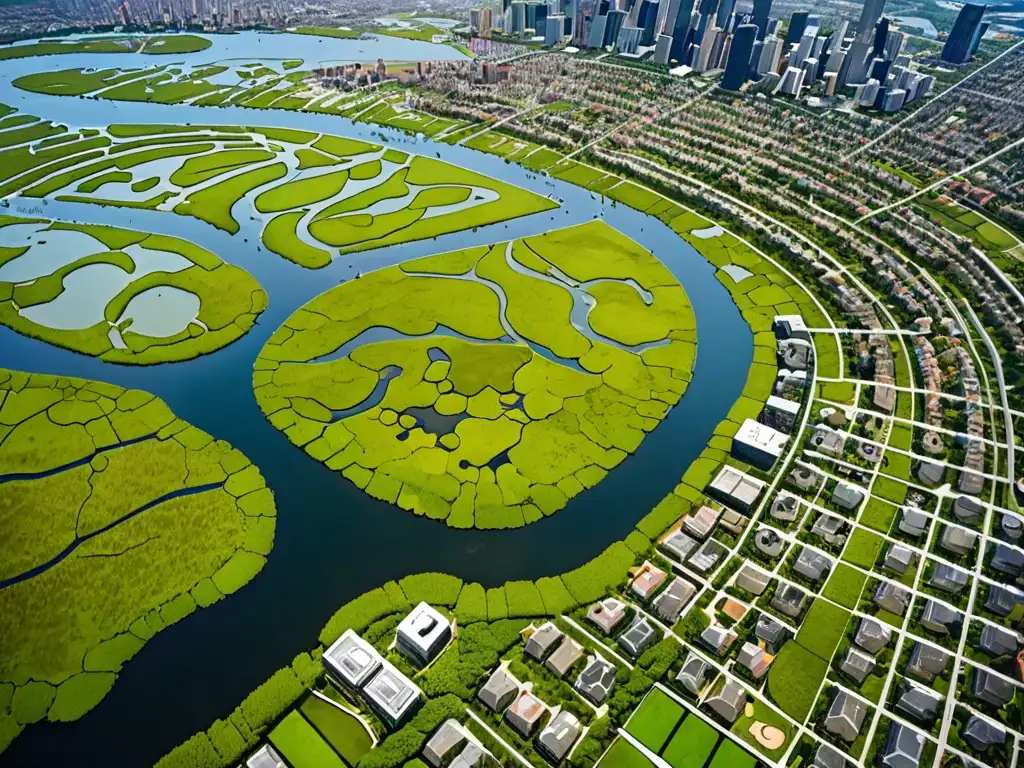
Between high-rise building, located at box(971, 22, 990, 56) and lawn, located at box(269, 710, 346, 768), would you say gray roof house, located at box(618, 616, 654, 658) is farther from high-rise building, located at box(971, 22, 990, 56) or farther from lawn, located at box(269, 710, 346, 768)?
high-rise building, located at box(971, 22, 990, 56)

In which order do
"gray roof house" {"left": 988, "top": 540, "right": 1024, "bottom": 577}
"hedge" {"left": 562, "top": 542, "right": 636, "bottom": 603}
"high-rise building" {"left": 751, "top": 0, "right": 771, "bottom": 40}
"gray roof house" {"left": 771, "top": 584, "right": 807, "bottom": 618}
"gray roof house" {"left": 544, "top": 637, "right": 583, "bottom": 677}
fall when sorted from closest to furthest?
"gray roof house" {"left": 544, "top": 637, "right": 583, "bottom": 677}, "gray roof house" {"left": 771, "top": 584, "right": 807, "bottom": 618}, "gray roof house" {"left": 988, "top": 540, "right": 1024, "bottom": 577}, "hedge" {"left": 562, "top": 542, "right": 636, "bottom": 603}, "high-rise building" {"left": 751, "top": 0, "right": 771, "bottom": 40}

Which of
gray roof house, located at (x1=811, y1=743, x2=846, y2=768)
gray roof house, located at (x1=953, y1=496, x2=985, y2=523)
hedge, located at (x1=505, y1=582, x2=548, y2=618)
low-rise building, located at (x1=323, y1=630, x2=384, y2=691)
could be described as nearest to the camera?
gray roof house, located at (x1=811, y1=743, x2=846, y2=768)

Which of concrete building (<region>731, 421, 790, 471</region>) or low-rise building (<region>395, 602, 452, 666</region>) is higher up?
concrete building (<region>731, 421, 790, 471</region>)

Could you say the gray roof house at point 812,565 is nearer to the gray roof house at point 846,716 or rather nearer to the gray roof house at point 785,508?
the gray roof house at point 785,508

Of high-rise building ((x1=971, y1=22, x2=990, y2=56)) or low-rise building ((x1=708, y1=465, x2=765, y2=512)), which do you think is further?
high-rise building ((x1=971, y1=22, x2=990, y2=56))

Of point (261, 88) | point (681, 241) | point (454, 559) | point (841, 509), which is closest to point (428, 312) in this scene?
point (454, 559)

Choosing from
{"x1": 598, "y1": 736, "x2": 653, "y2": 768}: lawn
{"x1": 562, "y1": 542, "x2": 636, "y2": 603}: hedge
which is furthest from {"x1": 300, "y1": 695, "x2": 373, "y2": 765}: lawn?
{"x1": 562, "y1": 542, "x2": 636, "y2": 603}: hedge

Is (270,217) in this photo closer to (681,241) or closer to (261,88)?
(681,241)

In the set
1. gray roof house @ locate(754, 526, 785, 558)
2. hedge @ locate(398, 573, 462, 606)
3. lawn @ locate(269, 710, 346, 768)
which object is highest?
gray roof house @ locate(754, 526, 785, 558)
